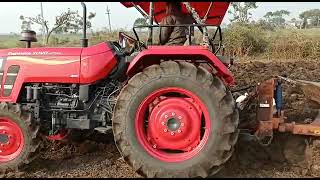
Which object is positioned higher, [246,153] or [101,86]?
[101,86]

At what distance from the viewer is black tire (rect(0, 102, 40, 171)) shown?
4.36m

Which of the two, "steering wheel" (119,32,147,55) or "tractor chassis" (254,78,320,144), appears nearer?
"tractor chassis" (254,78,320,144)

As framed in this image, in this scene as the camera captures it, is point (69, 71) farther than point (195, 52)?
Yes

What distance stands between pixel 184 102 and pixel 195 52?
1.65 feet

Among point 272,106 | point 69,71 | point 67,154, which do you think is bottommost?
point 67,154

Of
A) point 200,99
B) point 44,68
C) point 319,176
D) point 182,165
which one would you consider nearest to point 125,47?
point 44,68

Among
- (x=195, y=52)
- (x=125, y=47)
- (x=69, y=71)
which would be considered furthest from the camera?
(x=125, y=47)

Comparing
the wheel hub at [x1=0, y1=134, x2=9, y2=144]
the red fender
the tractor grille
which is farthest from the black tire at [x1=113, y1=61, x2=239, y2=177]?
the tractor grille

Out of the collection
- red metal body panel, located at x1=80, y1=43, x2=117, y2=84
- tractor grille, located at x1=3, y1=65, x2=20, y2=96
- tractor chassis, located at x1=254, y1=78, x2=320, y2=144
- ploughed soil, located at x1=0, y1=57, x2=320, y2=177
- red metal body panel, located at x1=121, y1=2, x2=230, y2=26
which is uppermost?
red metal body panel, located at x1=121, y1=2, x2=230, y2=26

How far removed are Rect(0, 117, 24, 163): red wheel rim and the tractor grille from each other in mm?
408

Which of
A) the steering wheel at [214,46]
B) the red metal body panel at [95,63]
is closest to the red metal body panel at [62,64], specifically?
the red metal body panel at [95,63]

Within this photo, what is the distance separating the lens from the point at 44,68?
15.1ft

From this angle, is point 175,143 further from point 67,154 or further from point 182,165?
point 67,154

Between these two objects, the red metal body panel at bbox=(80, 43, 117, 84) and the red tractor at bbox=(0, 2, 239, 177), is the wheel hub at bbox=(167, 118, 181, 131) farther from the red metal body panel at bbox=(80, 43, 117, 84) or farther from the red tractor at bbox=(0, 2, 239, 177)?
the red metal body panel at bbox=(80, 43, 117, 84)
